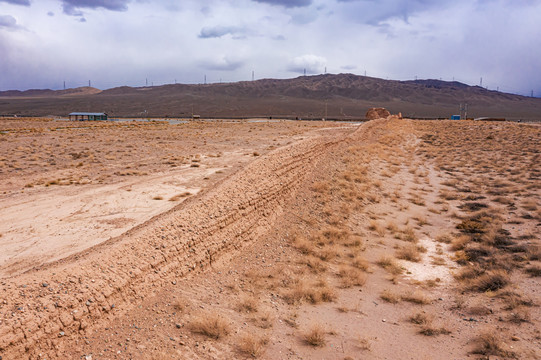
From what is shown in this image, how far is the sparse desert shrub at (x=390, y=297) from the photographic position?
8.39 metres

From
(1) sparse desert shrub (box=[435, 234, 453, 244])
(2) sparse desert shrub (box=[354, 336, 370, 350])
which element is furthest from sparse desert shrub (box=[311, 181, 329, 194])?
(2) sparse desert shrub (box=[354, 336, 370, 350])

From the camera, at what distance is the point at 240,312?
7.05 meters

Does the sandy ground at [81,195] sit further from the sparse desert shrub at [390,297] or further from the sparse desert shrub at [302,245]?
the sparse desert shrub at [390,297]

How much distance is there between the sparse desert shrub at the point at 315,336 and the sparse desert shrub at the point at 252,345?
84 centimetres

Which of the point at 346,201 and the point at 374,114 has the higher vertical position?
the point at 374,114

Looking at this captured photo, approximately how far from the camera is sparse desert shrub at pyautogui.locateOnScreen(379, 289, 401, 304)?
8.39 meters

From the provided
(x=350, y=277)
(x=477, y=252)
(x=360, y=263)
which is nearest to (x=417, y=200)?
(x=477, y=252)

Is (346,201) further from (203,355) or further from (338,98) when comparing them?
(338,98)

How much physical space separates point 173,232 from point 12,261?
3.90 metres

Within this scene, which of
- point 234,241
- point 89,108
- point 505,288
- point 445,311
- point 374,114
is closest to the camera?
point 445,311

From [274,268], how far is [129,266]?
3.97m

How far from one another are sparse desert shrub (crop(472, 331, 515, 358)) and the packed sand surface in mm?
31

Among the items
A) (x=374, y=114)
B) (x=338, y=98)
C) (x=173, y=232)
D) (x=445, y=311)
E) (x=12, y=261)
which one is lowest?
(x=445, y=311)

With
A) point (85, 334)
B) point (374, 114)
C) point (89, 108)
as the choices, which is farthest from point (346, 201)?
point (89, 108)
